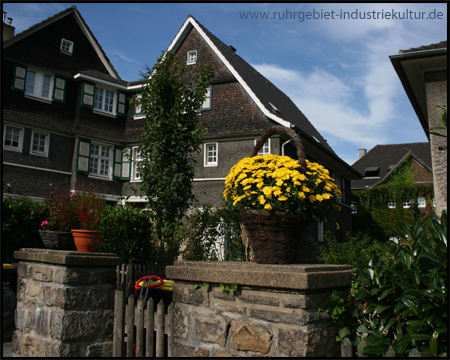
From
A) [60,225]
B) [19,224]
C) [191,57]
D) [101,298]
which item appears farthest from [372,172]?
[101,298]

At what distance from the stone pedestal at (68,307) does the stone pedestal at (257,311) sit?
1.03 meters

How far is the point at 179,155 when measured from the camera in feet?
29.0

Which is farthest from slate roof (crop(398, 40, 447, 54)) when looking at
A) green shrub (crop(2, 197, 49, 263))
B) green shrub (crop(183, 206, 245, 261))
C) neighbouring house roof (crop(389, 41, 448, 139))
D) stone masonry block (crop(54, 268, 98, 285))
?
green shrub (crop(2, 197, 49, 263))

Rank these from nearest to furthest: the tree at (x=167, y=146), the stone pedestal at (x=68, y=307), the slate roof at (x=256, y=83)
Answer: the stone pedestal at (x=68, y=307), the tree at (x=167, y=146), the slate roof at (x=256, y=83)

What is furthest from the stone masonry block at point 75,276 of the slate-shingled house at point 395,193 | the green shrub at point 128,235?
the slate-shingled house at point 395,193

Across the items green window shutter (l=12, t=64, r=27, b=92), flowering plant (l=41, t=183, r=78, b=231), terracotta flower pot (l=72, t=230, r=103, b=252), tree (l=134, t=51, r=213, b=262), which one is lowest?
terracotta flower pot (l=72, t=230, r=103, b=252)

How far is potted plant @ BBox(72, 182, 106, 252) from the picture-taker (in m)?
4.24

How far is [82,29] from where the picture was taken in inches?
765

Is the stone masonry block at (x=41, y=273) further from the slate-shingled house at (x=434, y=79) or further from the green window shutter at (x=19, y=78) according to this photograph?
the green window shutter at (x=19, y=78)

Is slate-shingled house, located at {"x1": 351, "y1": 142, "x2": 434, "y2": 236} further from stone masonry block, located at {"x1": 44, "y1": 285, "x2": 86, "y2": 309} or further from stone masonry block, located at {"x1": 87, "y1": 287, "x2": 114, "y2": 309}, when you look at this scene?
stone masonry block, located at {"x1": 44, "y1": 285, "x2": 86, "y2": 309}

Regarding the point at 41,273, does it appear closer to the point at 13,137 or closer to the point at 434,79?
the point at 434,79

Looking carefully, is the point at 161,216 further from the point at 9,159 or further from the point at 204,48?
the point at 204,48

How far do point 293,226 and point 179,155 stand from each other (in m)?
5.83

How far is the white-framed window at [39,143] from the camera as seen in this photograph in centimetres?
1675
